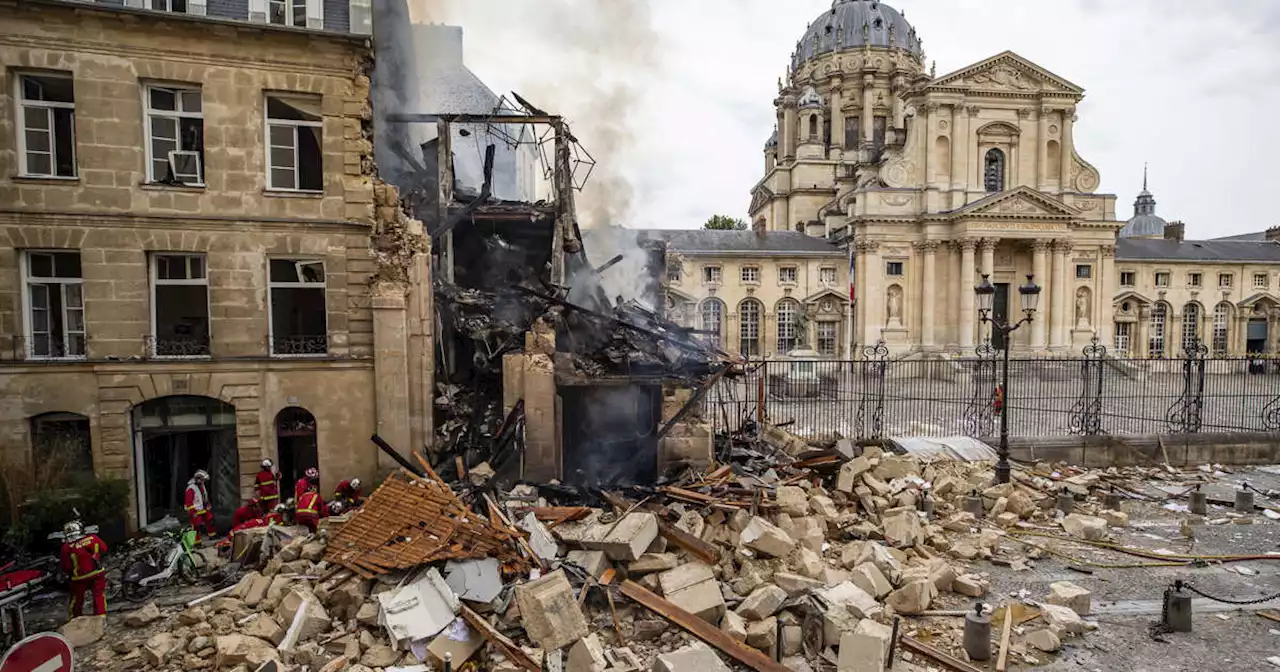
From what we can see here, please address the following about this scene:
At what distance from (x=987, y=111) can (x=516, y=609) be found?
148ft

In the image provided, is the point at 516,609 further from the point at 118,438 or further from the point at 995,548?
the point at 118,438

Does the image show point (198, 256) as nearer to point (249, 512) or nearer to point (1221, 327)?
point (249, 512)

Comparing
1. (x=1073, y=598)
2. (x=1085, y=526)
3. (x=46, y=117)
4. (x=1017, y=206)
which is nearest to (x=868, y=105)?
(x=1017, y=206)

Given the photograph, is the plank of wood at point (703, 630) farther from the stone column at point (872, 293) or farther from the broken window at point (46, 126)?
the stone column at point (872, 293)

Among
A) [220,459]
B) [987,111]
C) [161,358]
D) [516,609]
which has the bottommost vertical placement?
[516,609]

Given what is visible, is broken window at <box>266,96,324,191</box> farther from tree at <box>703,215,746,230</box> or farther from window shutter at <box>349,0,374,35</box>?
tree at <box>703,215,746,230</box>

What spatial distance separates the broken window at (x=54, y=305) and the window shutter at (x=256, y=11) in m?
5.10

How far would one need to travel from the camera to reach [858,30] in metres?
55.8

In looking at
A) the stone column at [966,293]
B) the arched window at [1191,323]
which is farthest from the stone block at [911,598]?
the arched window at [1191,323]

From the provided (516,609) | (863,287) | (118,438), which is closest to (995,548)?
(516,609)

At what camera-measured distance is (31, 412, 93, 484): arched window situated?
412 inches

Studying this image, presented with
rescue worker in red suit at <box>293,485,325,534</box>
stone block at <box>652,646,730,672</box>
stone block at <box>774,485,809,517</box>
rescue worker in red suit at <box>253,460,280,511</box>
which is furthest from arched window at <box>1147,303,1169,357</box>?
rescue worker in red suit at <box>253,460,280,511</box>

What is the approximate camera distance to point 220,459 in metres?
11.6

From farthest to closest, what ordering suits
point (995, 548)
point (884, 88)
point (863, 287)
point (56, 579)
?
point (884, 88)
point (863, 287)
point (995, 548)
point (56, 579)
